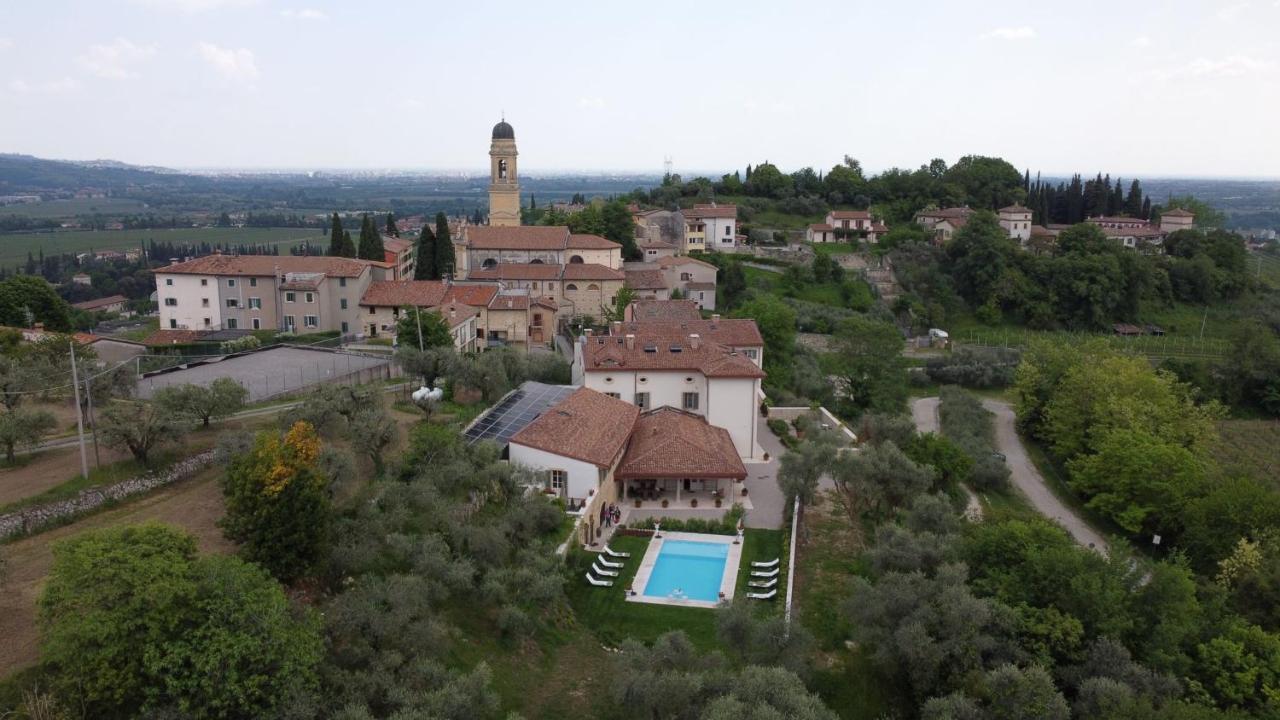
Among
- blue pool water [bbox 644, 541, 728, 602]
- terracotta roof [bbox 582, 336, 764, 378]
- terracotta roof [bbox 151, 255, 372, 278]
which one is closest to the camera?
blue pool water [bbox 644, 541, 728, 602]

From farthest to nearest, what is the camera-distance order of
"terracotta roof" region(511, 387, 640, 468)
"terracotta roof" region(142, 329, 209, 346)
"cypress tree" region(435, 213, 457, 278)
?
"cypress tree" region(435, 213, 457, 278) → "terracotta roof" region(142, 329, 209, 346) → "terracotta roof" region(511, 387, 640, 468)

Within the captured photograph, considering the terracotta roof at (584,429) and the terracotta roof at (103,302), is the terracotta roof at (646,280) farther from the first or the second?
the terracotta roof at (103,302)

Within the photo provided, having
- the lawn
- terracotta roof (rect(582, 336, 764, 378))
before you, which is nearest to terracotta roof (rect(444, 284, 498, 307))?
terracotta roof (rect(582, 336, 764, 378))

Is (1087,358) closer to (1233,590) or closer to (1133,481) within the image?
(1133,481)

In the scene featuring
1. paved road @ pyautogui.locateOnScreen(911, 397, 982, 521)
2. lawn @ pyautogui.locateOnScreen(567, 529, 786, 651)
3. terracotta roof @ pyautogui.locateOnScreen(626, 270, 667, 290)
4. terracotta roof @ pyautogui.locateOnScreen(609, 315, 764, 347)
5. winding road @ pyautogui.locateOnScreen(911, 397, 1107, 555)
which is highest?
terracotta roof @ pyautogui.locateOnScreen(626, 270, 667, 290)

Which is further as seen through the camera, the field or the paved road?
the field

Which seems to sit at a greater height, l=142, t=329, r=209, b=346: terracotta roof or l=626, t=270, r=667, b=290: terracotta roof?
l=626, t=270, r=667, b=290: terracotta roof

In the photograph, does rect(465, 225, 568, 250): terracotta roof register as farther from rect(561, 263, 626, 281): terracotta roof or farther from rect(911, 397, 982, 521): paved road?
rect(911, 397, 982, 521): paved road
